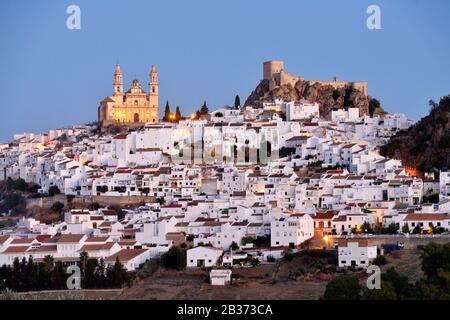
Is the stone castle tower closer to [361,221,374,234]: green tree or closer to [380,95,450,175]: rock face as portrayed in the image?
[380,95,450,175]: rock face

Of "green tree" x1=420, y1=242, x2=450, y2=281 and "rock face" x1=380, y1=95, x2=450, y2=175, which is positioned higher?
"rock face" x1=380, y1=95, x2=450, y2=175

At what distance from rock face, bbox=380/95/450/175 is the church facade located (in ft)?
48.0

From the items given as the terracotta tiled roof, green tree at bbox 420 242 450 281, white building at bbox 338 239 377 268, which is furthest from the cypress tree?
green tree at bbox 420 242 450 281

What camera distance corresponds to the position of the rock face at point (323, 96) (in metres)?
50.3

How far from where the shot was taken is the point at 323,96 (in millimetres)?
51344

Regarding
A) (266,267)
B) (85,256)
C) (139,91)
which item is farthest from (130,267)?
(139,91)

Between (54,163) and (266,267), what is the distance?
52.1 ft

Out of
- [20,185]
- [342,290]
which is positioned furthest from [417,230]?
[20,185]

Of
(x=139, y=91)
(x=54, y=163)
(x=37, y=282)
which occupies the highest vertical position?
(x=139, y=91)

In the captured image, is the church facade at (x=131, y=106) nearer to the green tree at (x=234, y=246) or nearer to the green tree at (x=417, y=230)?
the green tree at (x=234, y=246)

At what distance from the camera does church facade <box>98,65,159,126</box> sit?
51625 millimetres

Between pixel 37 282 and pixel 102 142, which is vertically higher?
pixel 102 142

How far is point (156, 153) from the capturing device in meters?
42.0
